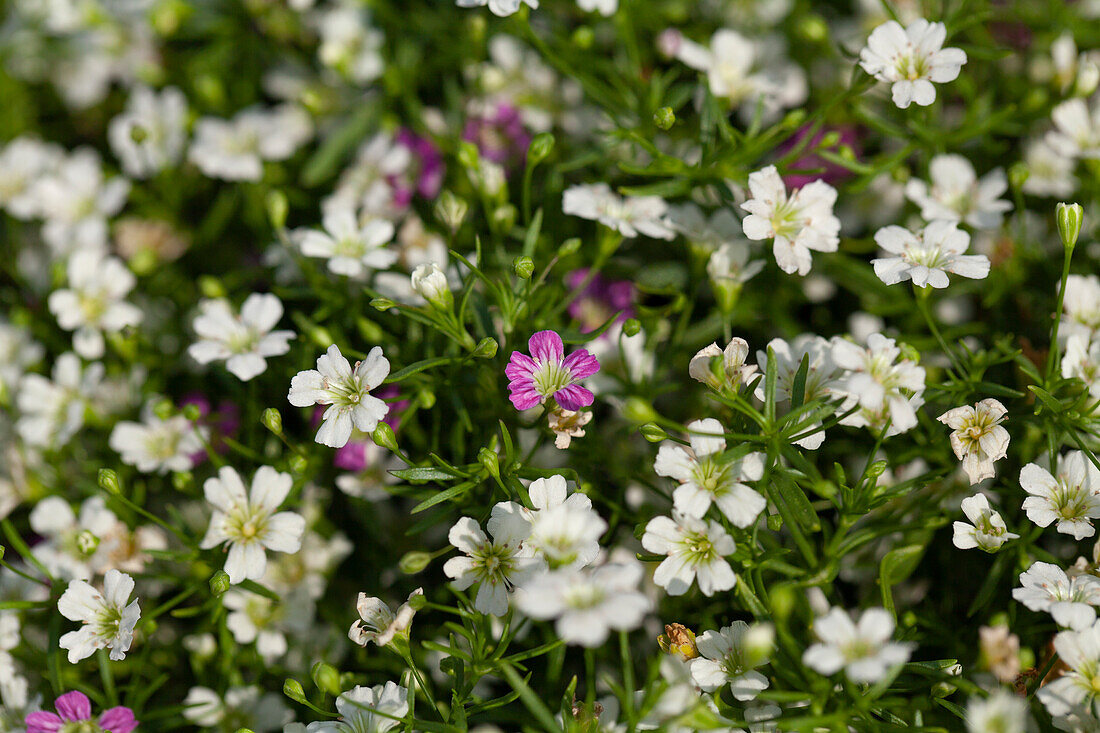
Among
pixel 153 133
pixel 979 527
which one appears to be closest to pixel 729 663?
pixel 979 527

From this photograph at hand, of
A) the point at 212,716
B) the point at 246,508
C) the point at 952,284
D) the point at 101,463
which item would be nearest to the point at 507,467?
the point at 246,508

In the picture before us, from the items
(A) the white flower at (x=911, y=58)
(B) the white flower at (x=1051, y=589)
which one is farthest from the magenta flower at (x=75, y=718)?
(A) the white flower at (x=911, y=58)

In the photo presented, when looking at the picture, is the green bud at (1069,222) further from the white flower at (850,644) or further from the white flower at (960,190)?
the white flower at (850,644)

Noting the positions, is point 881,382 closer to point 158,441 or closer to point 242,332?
point 242,332

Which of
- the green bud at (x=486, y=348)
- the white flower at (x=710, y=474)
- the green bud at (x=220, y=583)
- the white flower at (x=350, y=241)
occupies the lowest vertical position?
the green bud at (x=220, y=583)

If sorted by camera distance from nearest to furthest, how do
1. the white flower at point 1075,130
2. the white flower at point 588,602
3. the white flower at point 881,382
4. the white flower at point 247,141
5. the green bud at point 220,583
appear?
1. the white flower at point 588,602
2. the white flower at point 881,382
3. the green bud at point 220,583
4. the white flower at point 1075,130
5. the white flower at point 247,141

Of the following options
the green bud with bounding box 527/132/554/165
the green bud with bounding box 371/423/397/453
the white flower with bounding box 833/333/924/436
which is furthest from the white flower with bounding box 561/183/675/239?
the green bud with bounding box 371/423/397/453

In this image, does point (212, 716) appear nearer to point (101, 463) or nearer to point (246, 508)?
point (246, 508)
